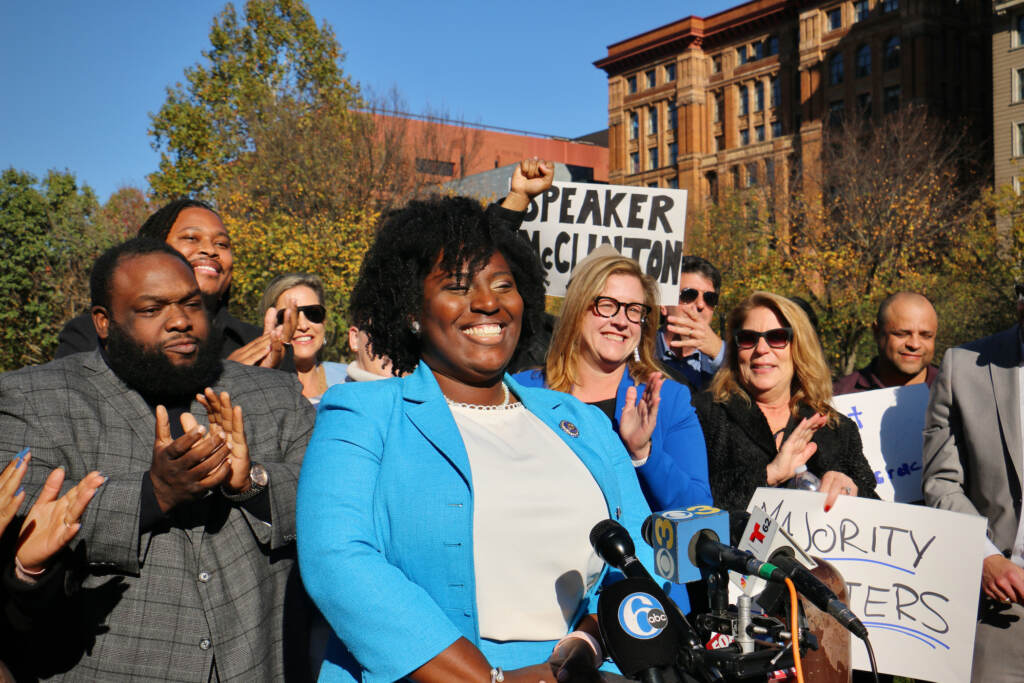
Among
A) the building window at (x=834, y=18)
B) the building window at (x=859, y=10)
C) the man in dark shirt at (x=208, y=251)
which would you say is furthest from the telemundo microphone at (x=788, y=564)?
the building window at (x=834, y=18)

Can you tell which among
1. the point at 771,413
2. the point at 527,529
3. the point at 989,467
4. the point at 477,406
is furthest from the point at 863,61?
the point at 527,529

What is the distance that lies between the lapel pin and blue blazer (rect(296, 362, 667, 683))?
40 cm

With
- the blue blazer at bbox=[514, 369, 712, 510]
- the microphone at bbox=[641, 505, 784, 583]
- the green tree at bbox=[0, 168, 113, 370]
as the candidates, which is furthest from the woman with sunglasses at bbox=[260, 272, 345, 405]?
the green tree at bbox=[0, 168, 113, 370]

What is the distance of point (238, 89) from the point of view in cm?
2716

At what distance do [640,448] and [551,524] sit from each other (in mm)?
1255

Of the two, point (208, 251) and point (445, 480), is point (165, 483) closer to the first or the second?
point (445, 480)

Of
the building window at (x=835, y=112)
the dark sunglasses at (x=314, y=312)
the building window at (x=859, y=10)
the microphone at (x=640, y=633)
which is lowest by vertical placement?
the microphone at (x=640, y=633)

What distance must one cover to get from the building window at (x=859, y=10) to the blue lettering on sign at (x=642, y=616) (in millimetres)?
55608

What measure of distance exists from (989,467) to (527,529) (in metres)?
2.46

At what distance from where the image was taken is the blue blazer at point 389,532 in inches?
78.7

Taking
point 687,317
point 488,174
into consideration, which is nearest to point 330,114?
point 488,174

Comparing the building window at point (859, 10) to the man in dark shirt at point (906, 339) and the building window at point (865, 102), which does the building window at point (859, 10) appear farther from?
the man in dark shirt at point (906, 339)

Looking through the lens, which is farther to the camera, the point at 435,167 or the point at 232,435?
the point at 435,167

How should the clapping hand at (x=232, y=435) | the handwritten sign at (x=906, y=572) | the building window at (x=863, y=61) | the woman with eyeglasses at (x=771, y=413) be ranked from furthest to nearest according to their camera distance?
the building window at (x=863, y=61) < the woman with eyeglasses at (x=771, y=413) < the handwritten sign at (x=906, y=572) < the clapping hand at (x=232, y=435)
